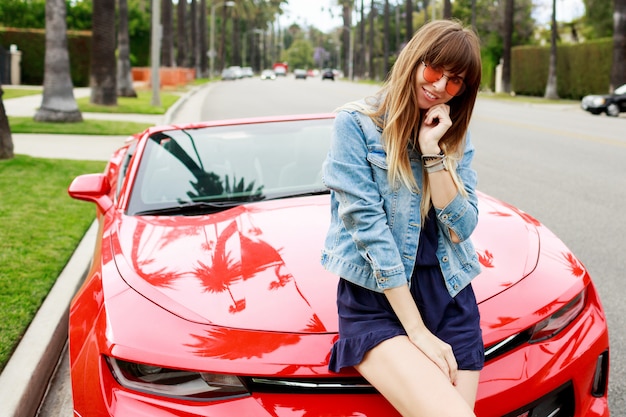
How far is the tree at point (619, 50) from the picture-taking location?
30656 millimetres

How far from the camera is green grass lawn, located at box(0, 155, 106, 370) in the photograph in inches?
178

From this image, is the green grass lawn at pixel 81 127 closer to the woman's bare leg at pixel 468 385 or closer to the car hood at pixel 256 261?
the car hood at pixel 256 261

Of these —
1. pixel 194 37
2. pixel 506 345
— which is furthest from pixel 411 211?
pixel 194 37

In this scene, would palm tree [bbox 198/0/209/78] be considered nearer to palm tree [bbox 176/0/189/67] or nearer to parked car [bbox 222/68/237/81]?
parked car [bbox 222/68/237/81]

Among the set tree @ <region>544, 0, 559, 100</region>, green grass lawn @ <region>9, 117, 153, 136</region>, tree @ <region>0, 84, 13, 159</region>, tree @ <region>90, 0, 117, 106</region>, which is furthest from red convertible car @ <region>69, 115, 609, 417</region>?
tree @ <region>544, 0, 559, 100</region>

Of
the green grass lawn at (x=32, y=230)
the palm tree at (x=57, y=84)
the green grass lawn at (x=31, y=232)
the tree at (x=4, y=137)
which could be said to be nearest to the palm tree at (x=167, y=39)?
the palm tree at (x=57, y=84)

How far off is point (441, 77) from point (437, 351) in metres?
0.82

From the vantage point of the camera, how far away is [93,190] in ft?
13.4

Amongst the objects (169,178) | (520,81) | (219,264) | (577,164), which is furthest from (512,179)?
(520,81)

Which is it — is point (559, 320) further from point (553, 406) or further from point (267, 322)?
point (267, 322)

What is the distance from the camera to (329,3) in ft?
419

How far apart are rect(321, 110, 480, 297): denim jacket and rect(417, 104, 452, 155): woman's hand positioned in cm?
8

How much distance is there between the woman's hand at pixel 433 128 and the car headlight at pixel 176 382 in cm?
90

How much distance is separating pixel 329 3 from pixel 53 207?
125256 millimetres
